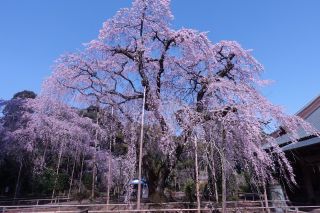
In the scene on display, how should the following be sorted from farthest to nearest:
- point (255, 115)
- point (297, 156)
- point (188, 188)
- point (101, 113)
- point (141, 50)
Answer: point (188, 188)
point (297, 156)
point (101, 113)
point (141, 50)
point (255, 115)

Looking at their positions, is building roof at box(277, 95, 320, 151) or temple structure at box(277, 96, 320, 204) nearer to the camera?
building roof at box(277, 95, 320, 151)

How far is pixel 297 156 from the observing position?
57.0 feet

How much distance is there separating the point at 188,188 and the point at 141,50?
11.5m

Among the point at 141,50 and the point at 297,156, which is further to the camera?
the point at 297,156

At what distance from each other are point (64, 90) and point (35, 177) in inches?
652

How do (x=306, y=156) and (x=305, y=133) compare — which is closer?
(x=305, y=133)

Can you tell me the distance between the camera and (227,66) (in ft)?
49.8

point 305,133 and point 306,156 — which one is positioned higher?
point 305,133

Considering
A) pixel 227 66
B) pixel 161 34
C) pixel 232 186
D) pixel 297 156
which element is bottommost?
pixel 232 186

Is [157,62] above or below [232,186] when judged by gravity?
above

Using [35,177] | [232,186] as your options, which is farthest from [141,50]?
[35,177]

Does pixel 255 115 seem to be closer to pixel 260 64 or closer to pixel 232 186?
pixel 260 64

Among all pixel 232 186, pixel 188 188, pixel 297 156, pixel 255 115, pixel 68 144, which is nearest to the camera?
pixel 255 115

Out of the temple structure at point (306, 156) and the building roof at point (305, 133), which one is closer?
the building roof at point (305, 133)
